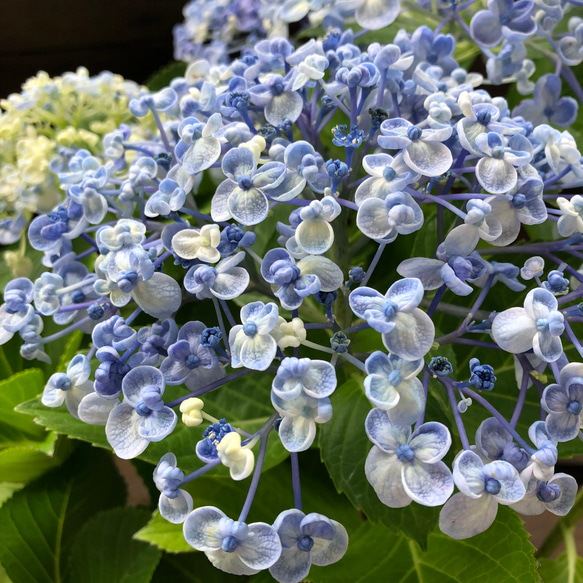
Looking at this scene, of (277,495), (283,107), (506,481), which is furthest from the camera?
(277,495)

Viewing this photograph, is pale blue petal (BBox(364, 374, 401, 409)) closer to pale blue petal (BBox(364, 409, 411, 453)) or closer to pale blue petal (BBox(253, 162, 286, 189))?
pale blue petal (BBox(364, 409, 411, 453))

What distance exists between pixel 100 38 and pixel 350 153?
844 millimetres

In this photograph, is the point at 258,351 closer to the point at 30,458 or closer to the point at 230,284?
the point at 230,284

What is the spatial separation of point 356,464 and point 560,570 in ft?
1.00

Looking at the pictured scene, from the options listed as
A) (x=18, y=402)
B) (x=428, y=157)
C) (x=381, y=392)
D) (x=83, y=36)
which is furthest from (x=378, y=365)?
(x=83, y=36)

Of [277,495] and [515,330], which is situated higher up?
[515,330]

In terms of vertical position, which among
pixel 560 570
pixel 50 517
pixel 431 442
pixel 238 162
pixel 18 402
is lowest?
pixel 560 570

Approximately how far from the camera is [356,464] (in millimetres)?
383

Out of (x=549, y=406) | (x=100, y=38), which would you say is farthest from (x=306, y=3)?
(x=100, y=38)

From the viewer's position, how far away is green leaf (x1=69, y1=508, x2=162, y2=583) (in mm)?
528

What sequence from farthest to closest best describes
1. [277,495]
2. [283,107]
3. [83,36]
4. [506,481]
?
[83,36], [277,495], [283,107], [506,481]

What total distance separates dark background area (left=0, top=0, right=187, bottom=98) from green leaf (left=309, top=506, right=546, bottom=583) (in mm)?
904

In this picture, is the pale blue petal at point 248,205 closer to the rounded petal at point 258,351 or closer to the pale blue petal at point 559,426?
the rounded petal at point 258,351

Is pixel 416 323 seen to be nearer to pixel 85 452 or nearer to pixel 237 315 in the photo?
pixel 237 315
